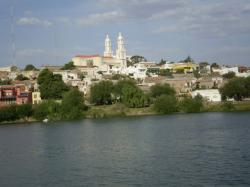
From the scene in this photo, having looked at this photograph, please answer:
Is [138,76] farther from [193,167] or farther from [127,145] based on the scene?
[193,167]

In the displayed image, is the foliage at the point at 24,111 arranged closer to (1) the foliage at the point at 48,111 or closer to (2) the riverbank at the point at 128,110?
(2) the riverbank at the point at 128,110

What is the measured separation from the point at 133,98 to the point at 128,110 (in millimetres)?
1610

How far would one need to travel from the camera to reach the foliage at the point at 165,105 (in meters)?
57.7

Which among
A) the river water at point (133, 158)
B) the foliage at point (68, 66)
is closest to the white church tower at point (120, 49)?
the foliage at point (68, 66)

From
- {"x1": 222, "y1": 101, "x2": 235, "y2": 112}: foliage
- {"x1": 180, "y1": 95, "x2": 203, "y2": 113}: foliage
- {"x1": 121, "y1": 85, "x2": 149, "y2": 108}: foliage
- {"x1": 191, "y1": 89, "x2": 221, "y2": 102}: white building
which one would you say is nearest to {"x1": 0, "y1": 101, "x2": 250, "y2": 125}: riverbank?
{"x1": 222, "y1": 101, "x2": 235, "y2": 112}: foliage

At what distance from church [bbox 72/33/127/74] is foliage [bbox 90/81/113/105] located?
41363 mm

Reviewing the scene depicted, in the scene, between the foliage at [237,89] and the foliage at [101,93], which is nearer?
the foliage at [101,93]

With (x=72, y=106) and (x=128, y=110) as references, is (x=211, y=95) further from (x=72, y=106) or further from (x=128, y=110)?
(x=72, y=106)

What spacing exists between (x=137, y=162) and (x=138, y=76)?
76.0m

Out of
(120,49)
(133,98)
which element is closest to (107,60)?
(120,49)

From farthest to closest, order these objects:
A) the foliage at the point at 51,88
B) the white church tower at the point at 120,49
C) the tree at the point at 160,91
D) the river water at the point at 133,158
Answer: the white church tower at the point at 120,49
the tree at the point at 160,91
the foliage at the point at 51,88
the river water at the point at 133,158

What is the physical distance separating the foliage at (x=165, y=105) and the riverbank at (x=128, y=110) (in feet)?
2.25

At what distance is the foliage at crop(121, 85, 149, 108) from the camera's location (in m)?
60.3

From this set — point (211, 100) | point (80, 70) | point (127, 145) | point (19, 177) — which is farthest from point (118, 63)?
point (19, 177)
